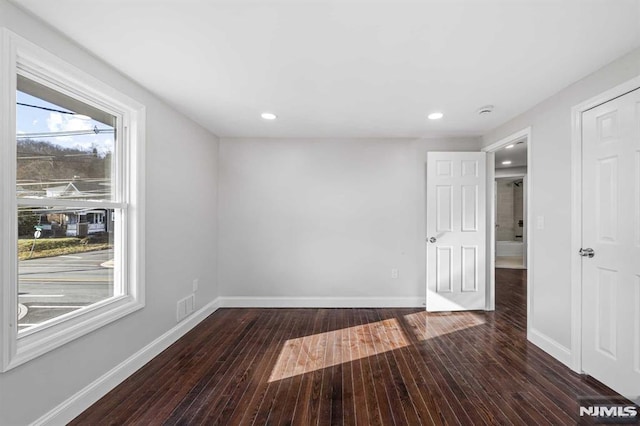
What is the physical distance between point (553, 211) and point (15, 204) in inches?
155

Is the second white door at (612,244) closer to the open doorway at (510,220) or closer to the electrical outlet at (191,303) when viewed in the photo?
the electrical outlet at (191,303)

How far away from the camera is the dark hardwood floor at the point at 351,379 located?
187cm

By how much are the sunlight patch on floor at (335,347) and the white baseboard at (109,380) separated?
1.14m

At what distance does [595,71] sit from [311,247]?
10.9 feet

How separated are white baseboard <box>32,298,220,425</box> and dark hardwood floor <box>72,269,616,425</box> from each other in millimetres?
57

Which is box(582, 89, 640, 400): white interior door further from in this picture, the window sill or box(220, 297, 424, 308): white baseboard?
the window sill

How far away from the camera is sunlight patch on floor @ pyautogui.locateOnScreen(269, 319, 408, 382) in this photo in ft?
8.08

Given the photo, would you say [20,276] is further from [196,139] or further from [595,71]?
[595,71]

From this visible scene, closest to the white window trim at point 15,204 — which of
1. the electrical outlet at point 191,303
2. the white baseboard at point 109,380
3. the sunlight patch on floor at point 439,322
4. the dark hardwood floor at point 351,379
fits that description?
the white baseboard at point 109,380

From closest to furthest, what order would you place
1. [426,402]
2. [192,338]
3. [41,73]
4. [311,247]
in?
[41,73], [426,402], [192,338], [311,247]

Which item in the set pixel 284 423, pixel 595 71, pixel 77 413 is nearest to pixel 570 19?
pixel 595 71

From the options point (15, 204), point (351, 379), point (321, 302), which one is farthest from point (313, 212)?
point (15, 204)

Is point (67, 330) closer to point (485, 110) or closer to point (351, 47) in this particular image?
point (351, 47)

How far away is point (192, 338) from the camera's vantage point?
3059mm
